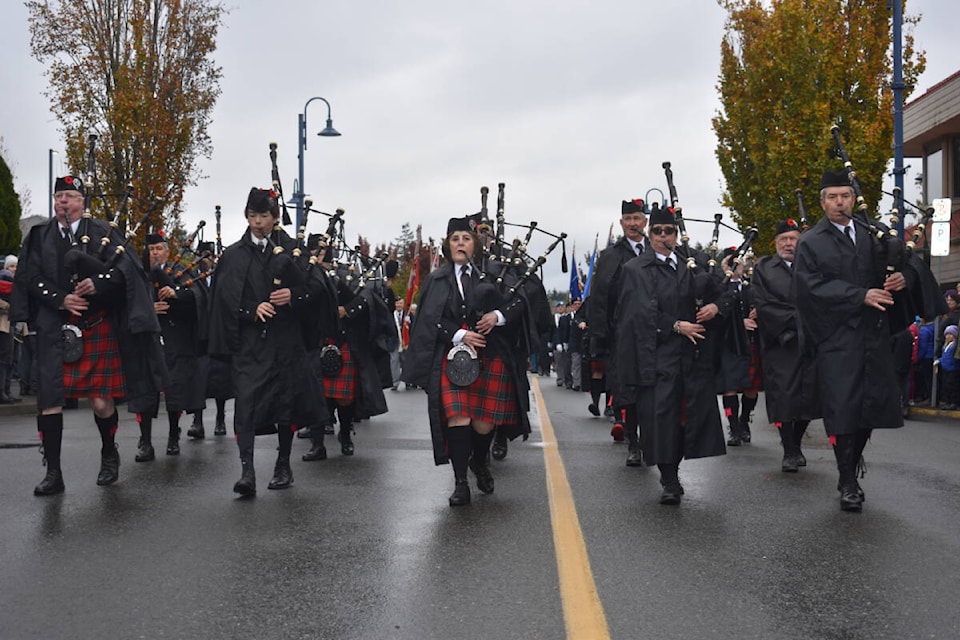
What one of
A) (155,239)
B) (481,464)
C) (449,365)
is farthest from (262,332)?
(155,239)

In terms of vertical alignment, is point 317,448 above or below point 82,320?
below

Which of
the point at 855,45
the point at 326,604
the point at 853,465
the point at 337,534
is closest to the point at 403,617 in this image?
the point at 326,604

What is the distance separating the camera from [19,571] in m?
5.21

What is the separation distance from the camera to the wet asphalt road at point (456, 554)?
4.42 meters

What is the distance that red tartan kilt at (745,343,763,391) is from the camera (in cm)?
1125

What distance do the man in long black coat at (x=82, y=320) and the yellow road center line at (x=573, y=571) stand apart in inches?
115

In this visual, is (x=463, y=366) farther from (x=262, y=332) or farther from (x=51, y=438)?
(x=51, y=438)

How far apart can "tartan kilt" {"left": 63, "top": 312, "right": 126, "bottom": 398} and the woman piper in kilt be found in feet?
6.66

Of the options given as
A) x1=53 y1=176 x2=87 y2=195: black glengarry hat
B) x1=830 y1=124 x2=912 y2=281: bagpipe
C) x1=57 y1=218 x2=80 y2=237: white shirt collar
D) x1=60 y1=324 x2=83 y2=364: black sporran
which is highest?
x1=53 y1=176 x2=87 y2=195: black glengarry hat

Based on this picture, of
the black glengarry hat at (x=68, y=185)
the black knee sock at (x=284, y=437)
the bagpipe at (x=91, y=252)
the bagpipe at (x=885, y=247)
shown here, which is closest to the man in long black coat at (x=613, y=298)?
the bagpipe at (x=885, y=247)

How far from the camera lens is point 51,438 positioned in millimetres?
7535

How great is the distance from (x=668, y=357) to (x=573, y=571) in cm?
250

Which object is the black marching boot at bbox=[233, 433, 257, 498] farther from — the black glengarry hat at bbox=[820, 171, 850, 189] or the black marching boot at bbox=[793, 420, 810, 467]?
the black marching boot at bbox=[793, 420, 810, 467]

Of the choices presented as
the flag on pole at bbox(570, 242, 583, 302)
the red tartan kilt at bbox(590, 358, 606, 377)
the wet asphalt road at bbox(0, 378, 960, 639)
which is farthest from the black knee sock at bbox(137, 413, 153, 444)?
the flag on pole at bbox(570, 242, 583, 302)
